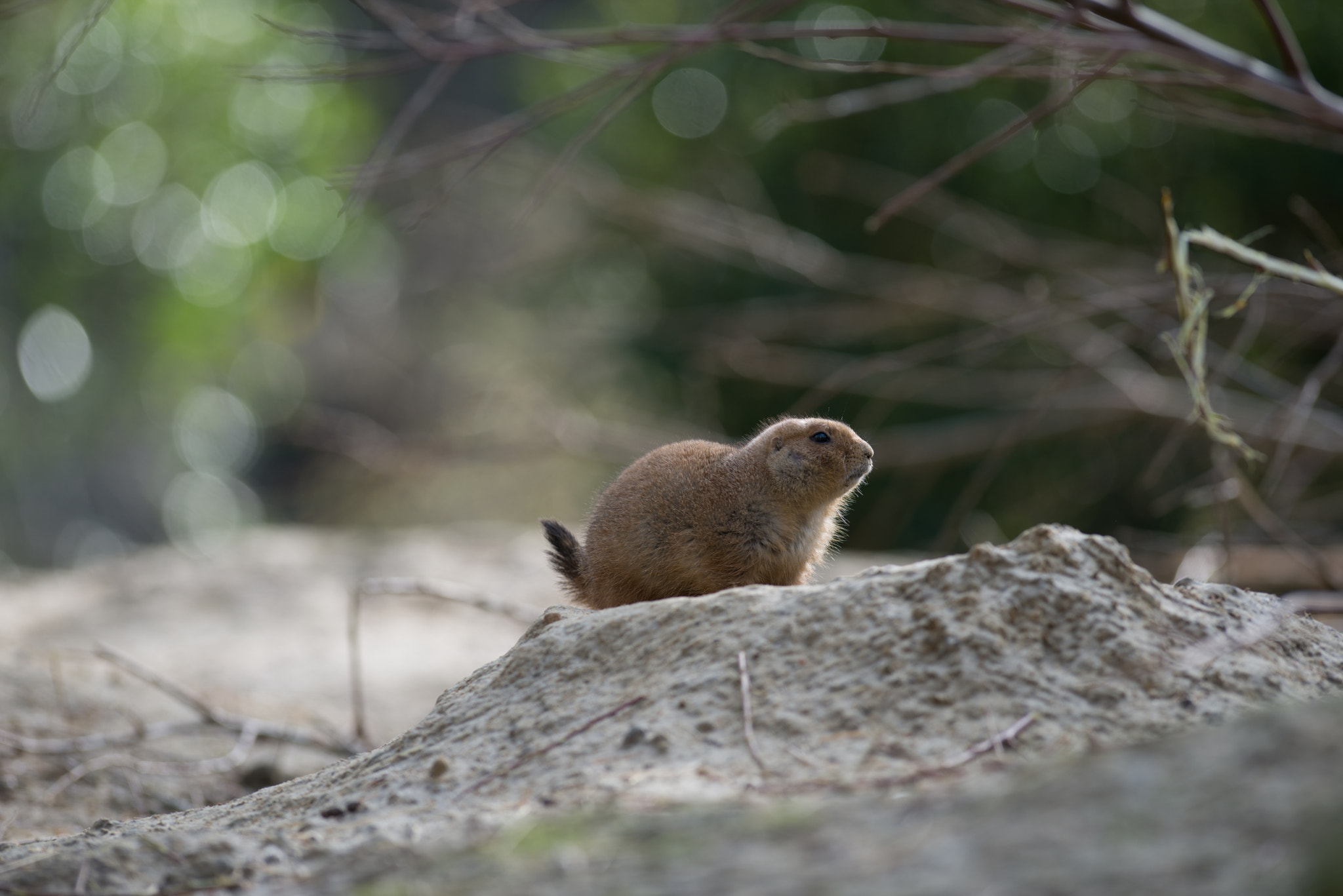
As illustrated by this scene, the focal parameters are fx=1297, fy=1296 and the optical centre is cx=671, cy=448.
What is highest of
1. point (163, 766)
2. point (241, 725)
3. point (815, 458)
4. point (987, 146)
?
point (987, 146)

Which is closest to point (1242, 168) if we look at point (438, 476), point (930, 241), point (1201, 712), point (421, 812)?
point (930, 241)

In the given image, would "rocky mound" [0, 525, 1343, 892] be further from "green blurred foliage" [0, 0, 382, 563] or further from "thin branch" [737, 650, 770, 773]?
"green blurred foliage" [0, 0, 382, 563]

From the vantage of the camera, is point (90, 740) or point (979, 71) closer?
point (979, 71)

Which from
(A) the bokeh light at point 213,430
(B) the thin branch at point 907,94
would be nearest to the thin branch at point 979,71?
(B) the thin branch at point 907,94

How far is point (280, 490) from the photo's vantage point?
67.2 ft

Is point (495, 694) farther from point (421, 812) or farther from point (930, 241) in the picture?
point (930, 241)

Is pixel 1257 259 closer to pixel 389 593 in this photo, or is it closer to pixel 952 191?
pixel 389 593

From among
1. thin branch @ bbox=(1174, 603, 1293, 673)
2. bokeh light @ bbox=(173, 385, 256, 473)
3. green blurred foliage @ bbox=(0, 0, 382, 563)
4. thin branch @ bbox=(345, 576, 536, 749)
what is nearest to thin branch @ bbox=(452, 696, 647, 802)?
thin branch @ bbox=(1174, 603, 1293, 673)

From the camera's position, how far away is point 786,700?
A: 252 cm

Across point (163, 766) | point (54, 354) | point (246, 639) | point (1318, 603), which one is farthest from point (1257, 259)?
point (54, 354)

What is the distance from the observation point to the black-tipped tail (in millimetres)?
3668

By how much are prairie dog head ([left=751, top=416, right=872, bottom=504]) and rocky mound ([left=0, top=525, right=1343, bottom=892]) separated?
80cm

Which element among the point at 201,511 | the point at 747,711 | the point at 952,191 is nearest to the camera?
the point at 747,711

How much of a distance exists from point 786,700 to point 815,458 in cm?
134
